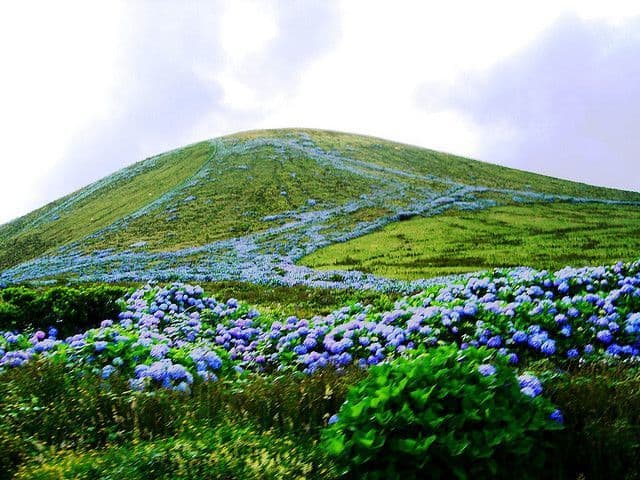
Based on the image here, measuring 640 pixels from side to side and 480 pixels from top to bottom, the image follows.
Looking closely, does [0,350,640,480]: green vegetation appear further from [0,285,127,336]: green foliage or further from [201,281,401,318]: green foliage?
[201,281,401,318]: green foliage

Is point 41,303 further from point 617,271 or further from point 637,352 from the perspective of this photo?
point 617,271

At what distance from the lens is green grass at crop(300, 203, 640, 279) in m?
26.6

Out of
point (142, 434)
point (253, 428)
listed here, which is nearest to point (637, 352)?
point (253, 428)

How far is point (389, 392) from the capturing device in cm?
470

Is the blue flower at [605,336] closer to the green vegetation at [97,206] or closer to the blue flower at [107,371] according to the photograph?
the blue flower at [107,371]

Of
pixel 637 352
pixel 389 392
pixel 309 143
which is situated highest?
pixel 309 143

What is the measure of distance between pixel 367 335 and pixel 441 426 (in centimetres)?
449

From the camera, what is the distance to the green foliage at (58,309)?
1119 cm

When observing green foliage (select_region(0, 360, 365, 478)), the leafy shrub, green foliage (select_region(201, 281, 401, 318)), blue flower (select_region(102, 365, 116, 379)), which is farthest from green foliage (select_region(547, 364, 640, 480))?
green foliage (select_region(201, 281, 401, 318))

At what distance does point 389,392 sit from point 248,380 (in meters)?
3.27

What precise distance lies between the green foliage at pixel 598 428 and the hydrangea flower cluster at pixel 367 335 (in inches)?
38.0

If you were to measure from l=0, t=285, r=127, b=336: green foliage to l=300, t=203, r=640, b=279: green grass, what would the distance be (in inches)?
601

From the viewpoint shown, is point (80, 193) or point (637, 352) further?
point (80, 193)

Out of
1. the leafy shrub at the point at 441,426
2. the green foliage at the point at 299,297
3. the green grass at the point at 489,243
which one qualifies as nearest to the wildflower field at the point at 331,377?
the leafy shrub at the point at 441,426
